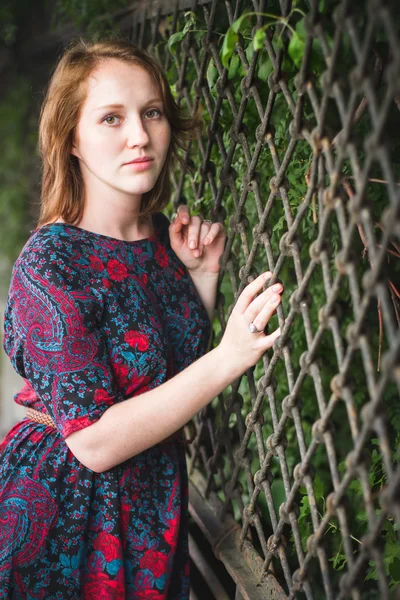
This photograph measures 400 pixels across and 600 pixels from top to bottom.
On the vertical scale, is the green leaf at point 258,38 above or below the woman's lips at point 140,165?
above

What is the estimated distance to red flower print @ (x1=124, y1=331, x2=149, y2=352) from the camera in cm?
162

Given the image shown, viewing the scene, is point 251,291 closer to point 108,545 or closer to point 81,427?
point 81,427

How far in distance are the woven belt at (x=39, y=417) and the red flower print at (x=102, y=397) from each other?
0.30 metres

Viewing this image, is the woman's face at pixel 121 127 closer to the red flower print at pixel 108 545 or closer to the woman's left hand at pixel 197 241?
the woman's left hand at pixel 197 241

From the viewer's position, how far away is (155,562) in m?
1.72

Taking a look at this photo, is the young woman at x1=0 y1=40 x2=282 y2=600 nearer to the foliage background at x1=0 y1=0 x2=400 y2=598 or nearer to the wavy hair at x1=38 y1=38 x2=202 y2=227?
the wavy hair at x1=38 y1=38 x2=202 y2=227

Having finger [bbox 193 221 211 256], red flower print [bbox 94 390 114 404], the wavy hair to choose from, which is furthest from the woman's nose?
red flower print [bbox 94 390 114 404]

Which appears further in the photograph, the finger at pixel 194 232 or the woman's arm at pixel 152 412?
the finger at pixel 194 232

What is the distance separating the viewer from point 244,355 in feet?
4.92

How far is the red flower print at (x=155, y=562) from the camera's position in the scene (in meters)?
1.71

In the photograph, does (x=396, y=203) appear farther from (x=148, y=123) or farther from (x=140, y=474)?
(x=140, y=474)

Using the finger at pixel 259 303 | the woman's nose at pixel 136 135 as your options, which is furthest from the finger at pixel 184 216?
the finger at pixel 259 303

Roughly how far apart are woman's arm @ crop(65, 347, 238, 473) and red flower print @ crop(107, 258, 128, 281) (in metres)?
0.32

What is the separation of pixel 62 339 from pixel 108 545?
21.7 inches
